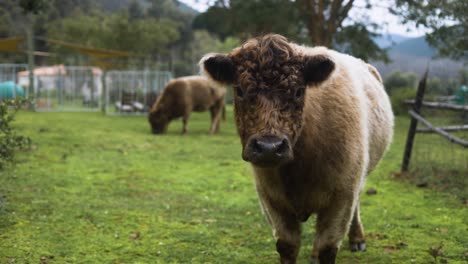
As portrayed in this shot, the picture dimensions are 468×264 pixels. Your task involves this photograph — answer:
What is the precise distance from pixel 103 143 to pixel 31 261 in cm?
990

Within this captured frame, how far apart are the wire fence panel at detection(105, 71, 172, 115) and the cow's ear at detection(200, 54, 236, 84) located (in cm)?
2406

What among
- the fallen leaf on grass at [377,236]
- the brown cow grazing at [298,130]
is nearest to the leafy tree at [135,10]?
the fallen leaf on grass at [377,236]

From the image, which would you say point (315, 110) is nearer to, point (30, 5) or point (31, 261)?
point (31, 261)

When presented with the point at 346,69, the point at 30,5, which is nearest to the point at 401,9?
the point at 30,5

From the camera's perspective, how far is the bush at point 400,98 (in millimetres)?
24312

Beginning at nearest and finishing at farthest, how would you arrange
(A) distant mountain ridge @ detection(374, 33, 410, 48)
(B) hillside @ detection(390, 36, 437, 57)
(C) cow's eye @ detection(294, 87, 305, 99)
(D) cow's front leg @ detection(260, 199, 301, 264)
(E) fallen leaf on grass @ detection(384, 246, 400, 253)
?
(C) cow's eye @ detection(294, 87, 305, 99)
(D) cow's front leg @ detection(260, 199, 301, 264)
(E) fallen leaf on grass @ detection(384, 246, 400, 253)
(B) hillside @ detection(390, 36, 437, 57)
(A) distant mountain ridge @ detection(374, 33, 410, 48)

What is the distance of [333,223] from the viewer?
14.2ft

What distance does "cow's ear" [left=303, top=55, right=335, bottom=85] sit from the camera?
12.0 feet

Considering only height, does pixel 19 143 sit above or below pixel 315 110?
below

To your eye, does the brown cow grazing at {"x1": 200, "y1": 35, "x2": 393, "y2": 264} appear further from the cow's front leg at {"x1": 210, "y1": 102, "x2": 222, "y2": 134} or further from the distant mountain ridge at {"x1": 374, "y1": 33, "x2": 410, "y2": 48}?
the distant mountain ridge at {"x1": 374, "y1": 33, "x2": 410, "y2": 48}

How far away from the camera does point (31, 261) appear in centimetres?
496

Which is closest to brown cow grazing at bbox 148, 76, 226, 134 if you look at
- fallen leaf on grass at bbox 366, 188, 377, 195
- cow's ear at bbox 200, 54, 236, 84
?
fallen leaf on grass at bbox 366, 188, 377, 195

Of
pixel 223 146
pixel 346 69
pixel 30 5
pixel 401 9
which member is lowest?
pixel 223 146

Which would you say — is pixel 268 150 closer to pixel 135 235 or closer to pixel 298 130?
pixel 298 130
